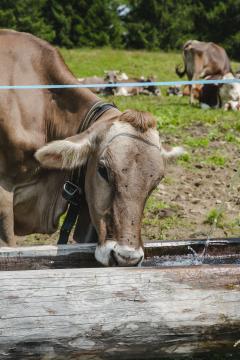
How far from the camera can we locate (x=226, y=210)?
25.2 feet

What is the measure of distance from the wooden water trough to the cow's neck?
198cm

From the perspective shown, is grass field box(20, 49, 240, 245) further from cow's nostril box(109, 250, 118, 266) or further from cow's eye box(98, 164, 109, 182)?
cow's nostril box(109, 250, 118, 266)

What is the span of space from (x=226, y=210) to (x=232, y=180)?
0.95 meters

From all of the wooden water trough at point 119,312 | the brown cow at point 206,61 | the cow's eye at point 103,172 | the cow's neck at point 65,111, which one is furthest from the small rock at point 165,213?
the brown cow at point 206,61

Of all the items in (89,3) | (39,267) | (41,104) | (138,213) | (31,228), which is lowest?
(89,3)

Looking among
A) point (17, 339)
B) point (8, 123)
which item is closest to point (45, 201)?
point (8, 123)

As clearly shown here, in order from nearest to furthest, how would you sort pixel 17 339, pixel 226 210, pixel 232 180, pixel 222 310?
pixel 17 339 < pixel 222 310 < pixel 226 210 < pixel 232 180

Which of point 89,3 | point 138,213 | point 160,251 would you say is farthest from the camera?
point 89,3

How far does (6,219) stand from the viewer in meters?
5.10

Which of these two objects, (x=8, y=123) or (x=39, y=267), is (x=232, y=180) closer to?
(x=8, y=123)

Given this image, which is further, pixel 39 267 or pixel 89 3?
pixel 89 3

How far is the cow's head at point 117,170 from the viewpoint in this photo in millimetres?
4051

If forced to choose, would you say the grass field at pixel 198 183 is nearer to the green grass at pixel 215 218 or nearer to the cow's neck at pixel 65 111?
the green grass at pixel 215 218

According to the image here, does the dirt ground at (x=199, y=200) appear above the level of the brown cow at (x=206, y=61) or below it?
above
